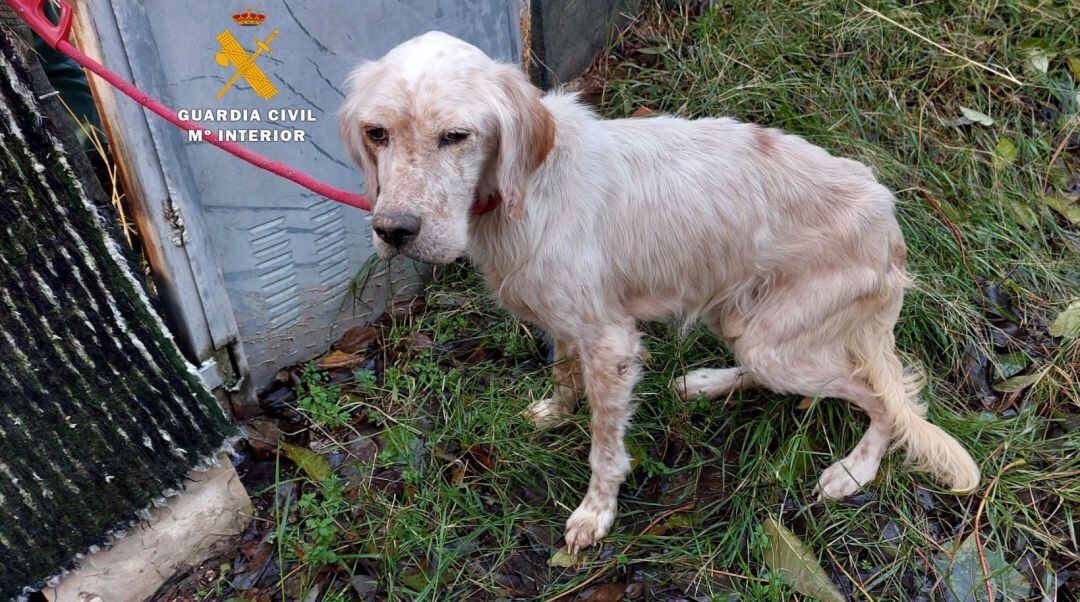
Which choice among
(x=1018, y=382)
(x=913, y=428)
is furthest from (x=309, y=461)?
(x=1018, y=382)

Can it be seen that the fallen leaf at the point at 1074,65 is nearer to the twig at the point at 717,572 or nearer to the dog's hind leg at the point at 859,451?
the dog's hind leg at the point at 859,451

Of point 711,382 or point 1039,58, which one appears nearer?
point 711,382

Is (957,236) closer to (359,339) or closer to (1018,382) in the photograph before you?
(1018,382)

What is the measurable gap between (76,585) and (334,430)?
88 cm

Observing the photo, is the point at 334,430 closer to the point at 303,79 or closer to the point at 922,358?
the point at 303,79

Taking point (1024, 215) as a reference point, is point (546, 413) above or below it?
below

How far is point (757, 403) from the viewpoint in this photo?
277cm

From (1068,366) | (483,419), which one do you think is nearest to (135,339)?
(483,419)

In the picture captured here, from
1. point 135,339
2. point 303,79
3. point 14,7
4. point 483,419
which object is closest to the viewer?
point 14,7

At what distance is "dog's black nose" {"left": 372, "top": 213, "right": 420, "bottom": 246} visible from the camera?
1762 millimetres

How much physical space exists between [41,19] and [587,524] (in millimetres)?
1951

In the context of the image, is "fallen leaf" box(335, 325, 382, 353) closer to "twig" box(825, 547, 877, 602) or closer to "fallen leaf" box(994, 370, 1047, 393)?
"twig" box(825, 547, 877, 602)

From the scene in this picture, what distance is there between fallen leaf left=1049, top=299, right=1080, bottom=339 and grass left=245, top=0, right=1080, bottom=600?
0.18ft

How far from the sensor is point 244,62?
2279 mm
